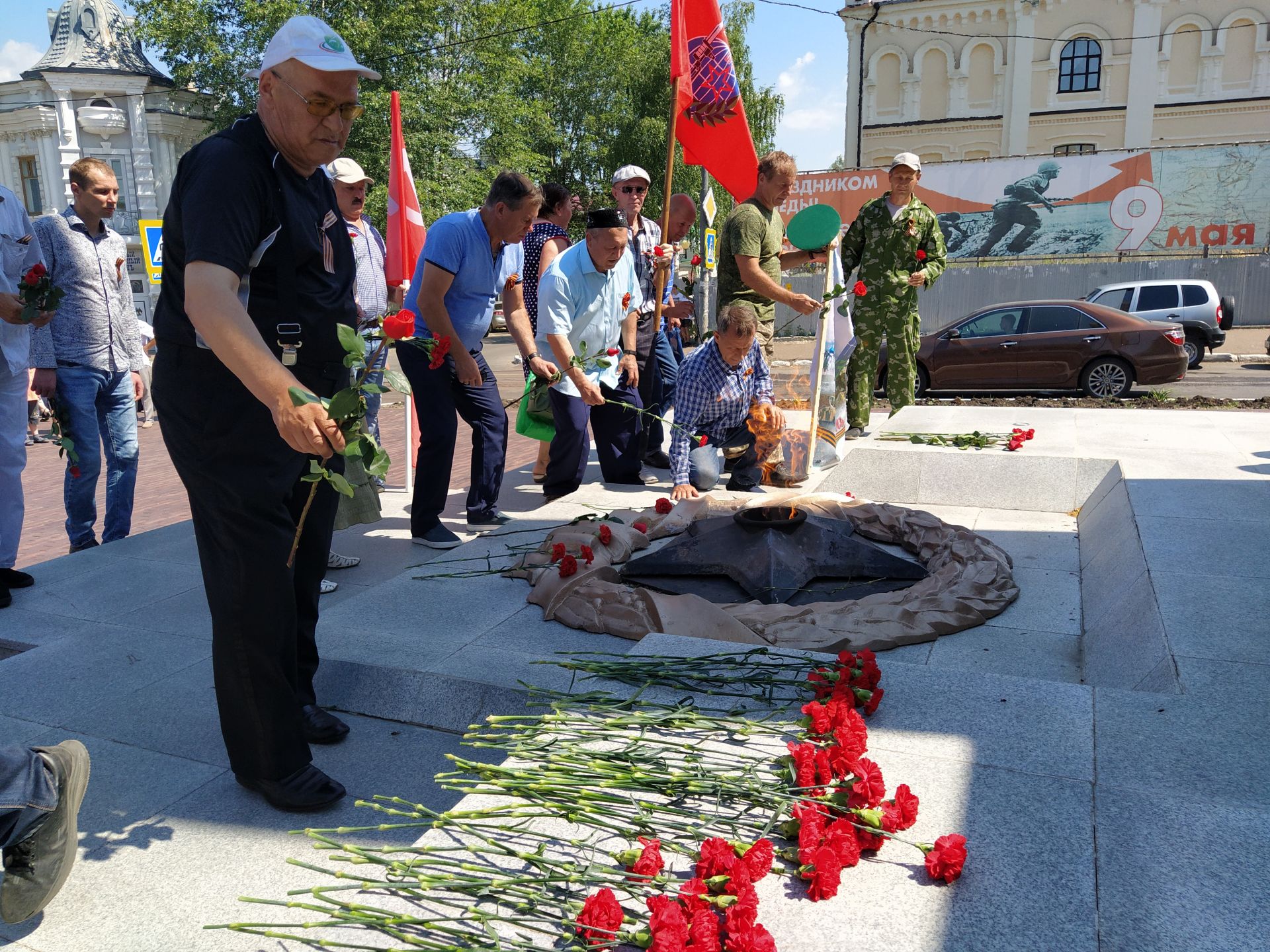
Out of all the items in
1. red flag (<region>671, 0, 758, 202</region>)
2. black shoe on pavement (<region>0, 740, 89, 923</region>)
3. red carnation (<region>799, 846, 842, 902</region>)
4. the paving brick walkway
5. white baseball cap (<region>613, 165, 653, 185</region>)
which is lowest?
the paving brick walkway

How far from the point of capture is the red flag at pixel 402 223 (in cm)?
739

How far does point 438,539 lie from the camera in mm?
5434

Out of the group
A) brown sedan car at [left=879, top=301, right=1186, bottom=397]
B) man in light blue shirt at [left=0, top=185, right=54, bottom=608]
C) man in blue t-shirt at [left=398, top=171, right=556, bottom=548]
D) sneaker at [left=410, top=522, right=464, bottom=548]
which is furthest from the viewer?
brown sedan car at [left=879, top=301, right=1186, bottom=397]

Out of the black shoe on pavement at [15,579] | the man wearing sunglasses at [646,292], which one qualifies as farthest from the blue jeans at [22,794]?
the man wearing sunglasses at [646,292]

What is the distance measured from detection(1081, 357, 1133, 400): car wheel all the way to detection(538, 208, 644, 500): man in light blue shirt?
9267mm

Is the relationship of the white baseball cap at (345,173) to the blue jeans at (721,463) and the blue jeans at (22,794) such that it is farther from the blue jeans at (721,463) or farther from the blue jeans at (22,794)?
the blue jeans at (22,794)

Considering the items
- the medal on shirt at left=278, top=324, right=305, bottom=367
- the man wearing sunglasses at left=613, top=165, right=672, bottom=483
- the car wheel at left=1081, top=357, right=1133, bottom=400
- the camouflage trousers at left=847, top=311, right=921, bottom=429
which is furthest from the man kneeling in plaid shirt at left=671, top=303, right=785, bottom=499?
the car wheel at left=1081, top=357, right=1133, bottom=400

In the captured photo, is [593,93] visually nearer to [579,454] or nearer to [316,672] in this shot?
[579,454]

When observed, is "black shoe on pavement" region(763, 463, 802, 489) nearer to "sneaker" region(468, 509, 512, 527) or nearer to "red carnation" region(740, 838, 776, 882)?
"sneaker" region(468, 509, 512, 527)

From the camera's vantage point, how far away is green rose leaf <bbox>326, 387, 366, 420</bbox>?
2.23 meters

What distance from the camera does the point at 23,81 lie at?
3925cm

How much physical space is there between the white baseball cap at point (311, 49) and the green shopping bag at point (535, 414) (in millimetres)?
3611

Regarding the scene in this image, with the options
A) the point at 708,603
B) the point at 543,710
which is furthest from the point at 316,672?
the point at 708,603

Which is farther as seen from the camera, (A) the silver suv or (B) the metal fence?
(B) the metal fence
